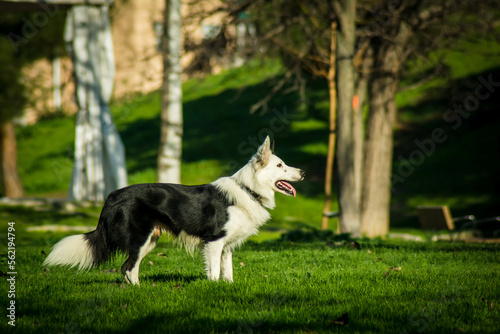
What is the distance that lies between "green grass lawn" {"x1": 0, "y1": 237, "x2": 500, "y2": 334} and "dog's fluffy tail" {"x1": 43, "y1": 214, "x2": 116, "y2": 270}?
29 cm

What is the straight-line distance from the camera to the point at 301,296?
564cm

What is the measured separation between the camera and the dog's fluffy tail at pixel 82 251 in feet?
19.7

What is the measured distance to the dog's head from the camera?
668 cm

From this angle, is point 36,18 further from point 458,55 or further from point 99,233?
point 458,55

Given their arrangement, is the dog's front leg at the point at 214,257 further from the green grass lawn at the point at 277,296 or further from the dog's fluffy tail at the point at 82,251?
the dog's fluffy tail at the point at 82,251

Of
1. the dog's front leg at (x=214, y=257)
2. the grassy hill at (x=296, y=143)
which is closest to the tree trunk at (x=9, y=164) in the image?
the grassy hill at (x=296, y=143)

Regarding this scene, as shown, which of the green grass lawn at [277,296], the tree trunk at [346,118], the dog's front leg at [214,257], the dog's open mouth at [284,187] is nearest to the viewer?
the green grass lawn at [277,296]

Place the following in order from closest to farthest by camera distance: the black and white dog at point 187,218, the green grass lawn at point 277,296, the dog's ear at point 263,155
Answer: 1. the green grass lawn at point 277,296
2. the black and white dog at point 187,218
3. the dog's ear at point 263,155

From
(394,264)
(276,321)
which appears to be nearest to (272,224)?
(394,264)

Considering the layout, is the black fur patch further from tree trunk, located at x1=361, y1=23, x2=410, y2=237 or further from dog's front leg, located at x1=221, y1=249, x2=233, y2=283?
tree trunk, located at x1=361, y1=23, x2=410, y2=237

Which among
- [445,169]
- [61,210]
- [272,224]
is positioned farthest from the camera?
[445,169]

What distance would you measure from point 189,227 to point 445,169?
1887 cm

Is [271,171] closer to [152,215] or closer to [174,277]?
[152,215]

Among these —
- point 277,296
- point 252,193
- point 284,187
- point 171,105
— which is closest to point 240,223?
point 252,193
